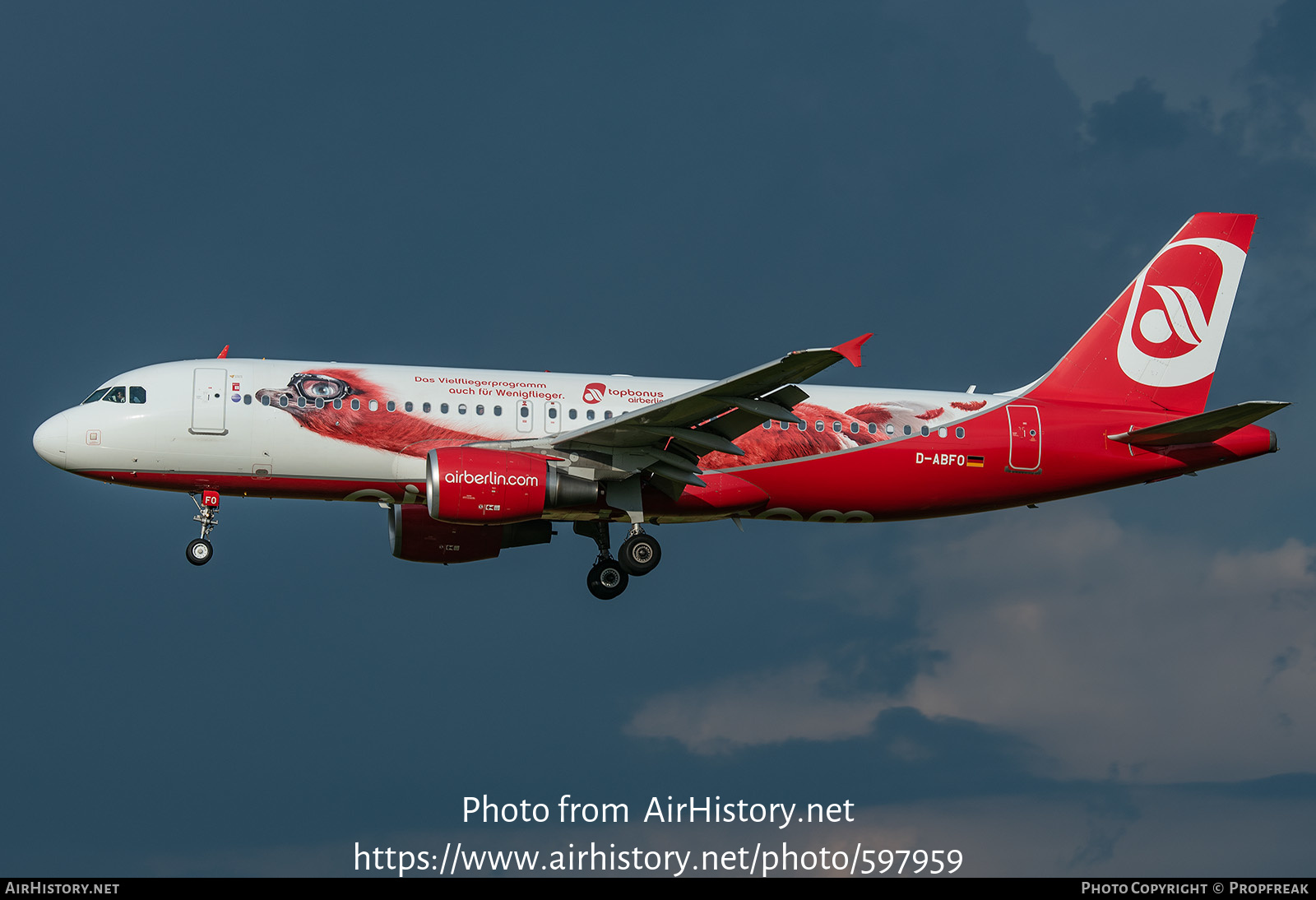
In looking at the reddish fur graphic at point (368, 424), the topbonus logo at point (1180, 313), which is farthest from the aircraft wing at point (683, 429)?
the topbonus logo at point (1180, 313)

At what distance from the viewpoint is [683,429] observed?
30547mm

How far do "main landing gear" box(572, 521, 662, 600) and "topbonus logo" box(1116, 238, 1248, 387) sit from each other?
13303 millimetres

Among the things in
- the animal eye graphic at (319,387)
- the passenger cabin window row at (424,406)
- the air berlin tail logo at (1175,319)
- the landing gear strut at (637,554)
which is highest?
the air berlin tail logo at (1175,319)

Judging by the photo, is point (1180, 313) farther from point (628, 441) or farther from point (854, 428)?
point (628, 441)

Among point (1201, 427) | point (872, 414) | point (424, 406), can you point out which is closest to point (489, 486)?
point (424, 406)

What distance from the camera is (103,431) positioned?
30828 mm

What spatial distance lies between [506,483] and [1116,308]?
17120 millimetres

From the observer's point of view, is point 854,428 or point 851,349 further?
point 854,428

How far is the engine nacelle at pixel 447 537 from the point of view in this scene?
34969mm

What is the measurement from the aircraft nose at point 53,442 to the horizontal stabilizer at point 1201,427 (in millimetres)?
23998

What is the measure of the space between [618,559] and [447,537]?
4.73 m

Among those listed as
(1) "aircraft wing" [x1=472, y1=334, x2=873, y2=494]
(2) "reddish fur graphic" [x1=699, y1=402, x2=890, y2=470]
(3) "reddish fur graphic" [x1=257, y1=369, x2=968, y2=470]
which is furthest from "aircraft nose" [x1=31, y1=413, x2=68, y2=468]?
(2) "reddish fur graphic" [x1=699, y1=402, x2=890, y2=470]

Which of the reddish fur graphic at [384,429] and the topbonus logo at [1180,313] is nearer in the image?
the reddish fur graphic at [384,429]

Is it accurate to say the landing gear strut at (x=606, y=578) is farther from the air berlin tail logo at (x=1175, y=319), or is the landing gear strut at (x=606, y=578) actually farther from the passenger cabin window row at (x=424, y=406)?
the air berlin tail logo at (x=1175, y=319)
